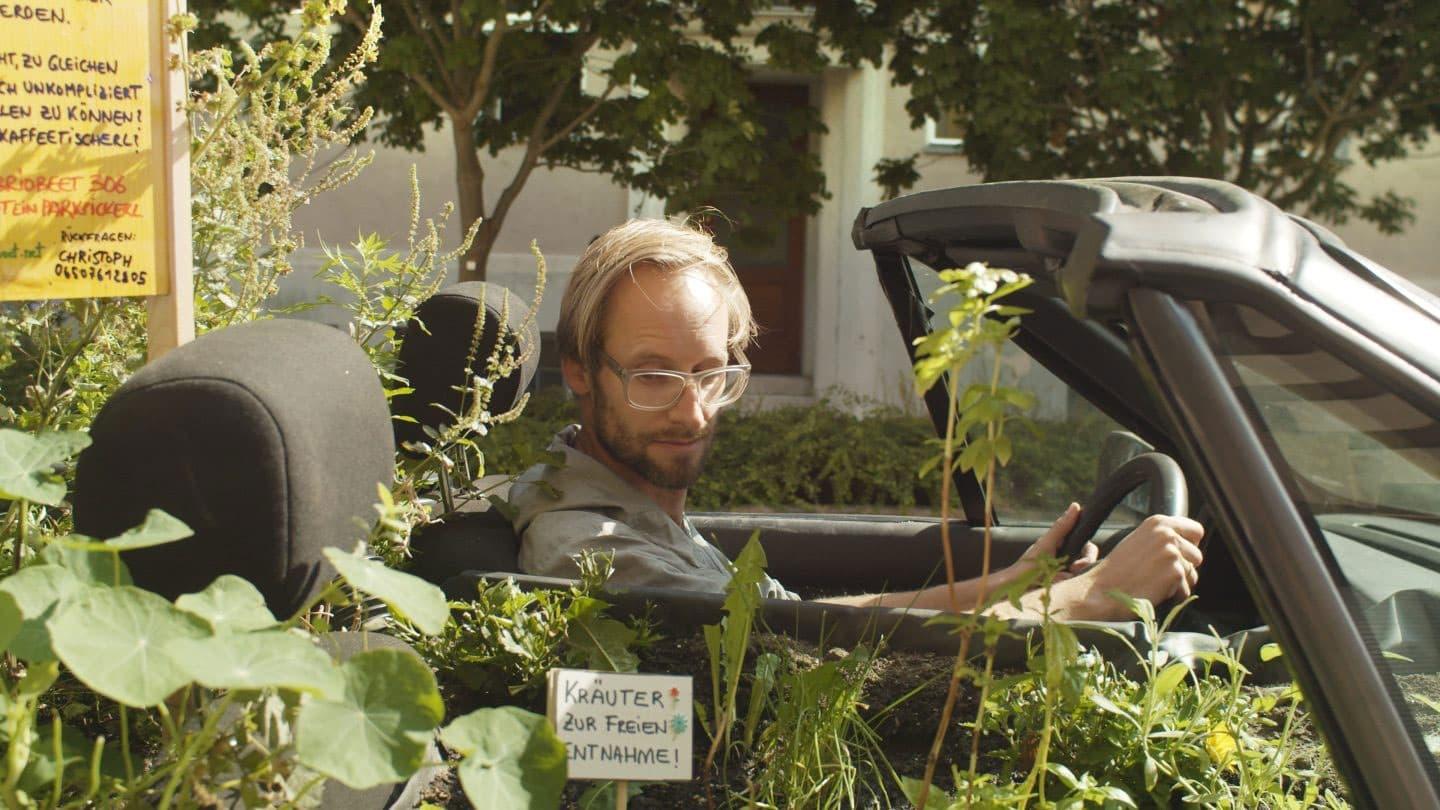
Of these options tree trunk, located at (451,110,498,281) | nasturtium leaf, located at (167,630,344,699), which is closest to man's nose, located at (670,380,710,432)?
nasturtium leaf, located at (167,630,344,699)

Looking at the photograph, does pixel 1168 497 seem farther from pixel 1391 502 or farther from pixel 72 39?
pixel 72 39

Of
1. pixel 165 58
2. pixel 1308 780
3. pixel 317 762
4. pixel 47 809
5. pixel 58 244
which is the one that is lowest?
pixel 1308 780

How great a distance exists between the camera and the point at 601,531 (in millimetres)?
2148

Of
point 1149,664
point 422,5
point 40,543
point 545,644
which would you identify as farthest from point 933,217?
point 422,5

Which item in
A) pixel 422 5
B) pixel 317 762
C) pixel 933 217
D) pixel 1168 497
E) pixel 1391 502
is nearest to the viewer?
pixel 317 762

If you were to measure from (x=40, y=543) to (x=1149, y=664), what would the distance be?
55.5 inches

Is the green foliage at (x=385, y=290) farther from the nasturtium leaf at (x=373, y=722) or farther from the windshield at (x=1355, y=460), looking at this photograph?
the windshield at (x=1355, y=460)

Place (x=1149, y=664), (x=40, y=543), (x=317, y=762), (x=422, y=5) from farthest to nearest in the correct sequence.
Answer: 1. (x=422, y=5)
2. (x=1149, y=664)
3. (x=40, y=543)
4. (x=317, y=762)

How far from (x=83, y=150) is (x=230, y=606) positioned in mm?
789

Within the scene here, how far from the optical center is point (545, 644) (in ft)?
5.32

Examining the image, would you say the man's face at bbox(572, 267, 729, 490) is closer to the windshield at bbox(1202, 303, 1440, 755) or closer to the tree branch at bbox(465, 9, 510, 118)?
the windshield at bbox(1202, 303, 1440, 755)

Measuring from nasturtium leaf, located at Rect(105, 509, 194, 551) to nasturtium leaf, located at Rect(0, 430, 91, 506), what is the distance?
12 cm

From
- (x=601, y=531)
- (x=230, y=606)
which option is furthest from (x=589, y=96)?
(x=230, y=606)

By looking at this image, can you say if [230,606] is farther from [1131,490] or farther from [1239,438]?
[1131,490]
